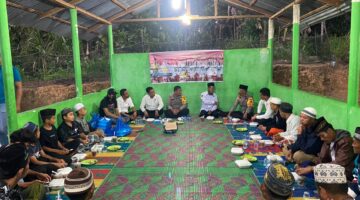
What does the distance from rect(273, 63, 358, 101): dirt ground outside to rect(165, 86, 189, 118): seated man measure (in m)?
4.11

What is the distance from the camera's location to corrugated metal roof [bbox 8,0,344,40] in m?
7.03

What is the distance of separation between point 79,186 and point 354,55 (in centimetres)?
447

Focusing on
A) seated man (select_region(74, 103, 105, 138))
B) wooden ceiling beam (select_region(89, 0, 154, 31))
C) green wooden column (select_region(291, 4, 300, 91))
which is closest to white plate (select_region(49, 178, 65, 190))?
seated man (select_region(74, 103, 105, 138))

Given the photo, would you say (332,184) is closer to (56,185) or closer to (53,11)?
(56,185)

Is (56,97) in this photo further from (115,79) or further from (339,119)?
(339,119)

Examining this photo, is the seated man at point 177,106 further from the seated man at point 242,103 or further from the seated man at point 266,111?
the seated man at point 266,111

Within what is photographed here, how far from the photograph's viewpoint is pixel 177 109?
9906 millimetres

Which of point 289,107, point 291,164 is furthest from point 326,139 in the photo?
point 289,107

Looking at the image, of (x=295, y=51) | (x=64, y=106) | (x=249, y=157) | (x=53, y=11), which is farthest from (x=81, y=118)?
(x=295, y=51)

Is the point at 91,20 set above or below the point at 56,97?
above

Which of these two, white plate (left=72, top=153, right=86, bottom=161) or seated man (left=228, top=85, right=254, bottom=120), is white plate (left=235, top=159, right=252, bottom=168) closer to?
white plate (left=72, top=153, right=86, bottom=161)

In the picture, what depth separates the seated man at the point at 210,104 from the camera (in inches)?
388

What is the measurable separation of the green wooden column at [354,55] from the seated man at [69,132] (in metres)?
4.84

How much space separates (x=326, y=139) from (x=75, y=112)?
5169 mm
